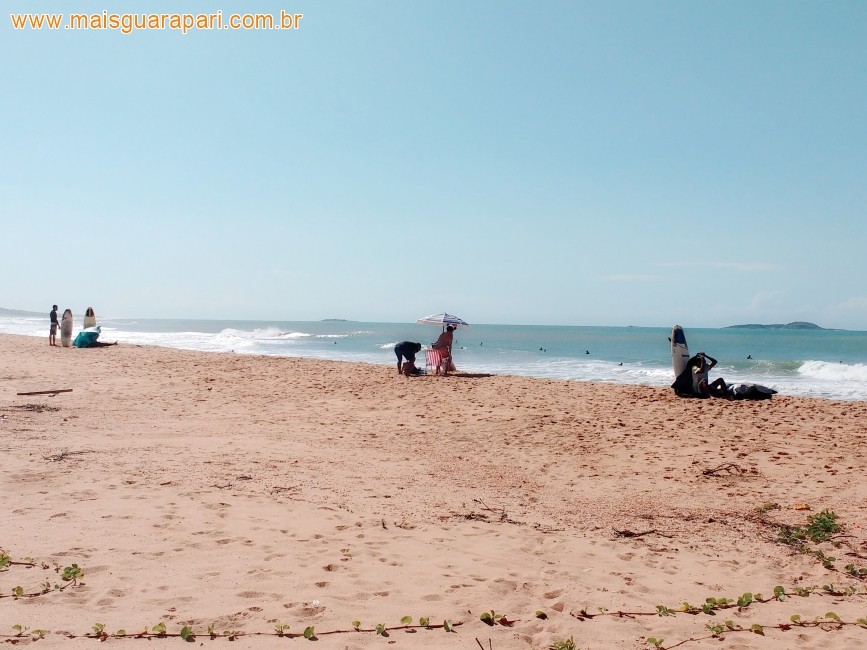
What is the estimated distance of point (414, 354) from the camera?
16.3m

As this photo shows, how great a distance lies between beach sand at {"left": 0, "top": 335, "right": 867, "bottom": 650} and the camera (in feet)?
11.6

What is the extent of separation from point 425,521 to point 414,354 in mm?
10905

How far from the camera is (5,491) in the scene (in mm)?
5508

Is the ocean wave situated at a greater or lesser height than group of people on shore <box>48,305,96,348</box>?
lesser

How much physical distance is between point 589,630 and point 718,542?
2.22 metres

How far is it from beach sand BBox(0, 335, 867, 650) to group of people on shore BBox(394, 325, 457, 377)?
4.90 m

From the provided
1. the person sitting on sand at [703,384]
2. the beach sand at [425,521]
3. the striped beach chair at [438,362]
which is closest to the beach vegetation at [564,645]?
the beach sand at [425,521]

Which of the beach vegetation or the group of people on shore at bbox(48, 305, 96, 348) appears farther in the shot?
the group of people on shore at bbox(48, 305, 96, 348)

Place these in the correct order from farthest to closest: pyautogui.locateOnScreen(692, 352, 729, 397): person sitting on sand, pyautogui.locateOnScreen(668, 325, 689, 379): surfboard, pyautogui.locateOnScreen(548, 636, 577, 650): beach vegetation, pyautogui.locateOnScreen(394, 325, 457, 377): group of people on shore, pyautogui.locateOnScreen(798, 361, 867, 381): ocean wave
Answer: pyautogui.locateOnScreen(798, 361, 867, 381): ocean wave < pyautogui.locateOnScreen(394, 325, 457, 377): group of people on shore < pyautogui.locateOnScreen(668, 325, 689, 379): surfboard < pyautogui.locateOnScreen(692, 352, 729, 397): person sitting on sand < pyautogui.locateOnScreen(548, 636, 577, 650): beach vegetation

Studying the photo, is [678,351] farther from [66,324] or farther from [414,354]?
[66,324]

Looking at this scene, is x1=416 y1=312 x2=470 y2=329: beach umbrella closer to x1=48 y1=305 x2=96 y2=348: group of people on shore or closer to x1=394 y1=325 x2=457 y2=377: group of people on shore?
x1=394 y1=325 x2=457 y2=377: group of people on shore

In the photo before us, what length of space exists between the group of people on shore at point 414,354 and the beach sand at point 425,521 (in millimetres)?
4902

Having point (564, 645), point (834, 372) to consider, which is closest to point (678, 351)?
point (564, 645)

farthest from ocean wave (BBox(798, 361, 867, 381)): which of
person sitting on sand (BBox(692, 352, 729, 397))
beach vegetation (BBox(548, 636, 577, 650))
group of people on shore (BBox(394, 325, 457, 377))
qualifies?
beach vegetation (BBox(548, 636, 577, 650))
